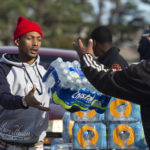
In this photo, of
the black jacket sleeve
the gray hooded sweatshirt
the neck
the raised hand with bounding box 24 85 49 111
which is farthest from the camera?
the neck

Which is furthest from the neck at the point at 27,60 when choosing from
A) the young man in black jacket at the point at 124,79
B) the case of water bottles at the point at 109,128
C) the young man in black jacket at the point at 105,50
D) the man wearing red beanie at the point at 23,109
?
the young man in black jacket at the point at 124,79

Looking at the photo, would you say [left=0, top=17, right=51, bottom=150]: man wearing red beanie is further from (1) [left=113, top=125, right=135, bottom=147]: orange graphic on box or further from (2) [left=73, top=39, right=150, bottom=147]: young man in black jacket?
(1) [left=113, top=125, right=135, bottom=147]: orange graphic on box

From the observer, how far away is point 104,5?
198ft

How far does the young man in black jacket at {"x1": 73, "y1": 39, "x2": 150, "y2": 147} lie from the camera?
118 inches

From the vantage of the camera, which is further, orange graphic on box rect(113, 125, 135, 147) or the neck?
orange graphic on box rect(113, 125, 135, 147)

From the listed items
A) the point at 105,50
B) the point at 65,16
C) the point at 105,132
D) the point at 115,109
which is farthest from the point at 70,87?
the point at 65,16

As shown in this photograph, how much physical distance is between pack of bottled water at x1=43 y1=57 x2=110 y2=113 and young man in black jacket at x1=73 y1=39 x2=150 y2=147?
0.63 m

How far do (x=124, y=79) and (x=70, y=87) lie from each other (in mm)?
930

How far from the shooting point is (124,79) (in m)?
3.04

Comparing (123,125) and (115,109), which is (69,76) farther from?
(123,125)

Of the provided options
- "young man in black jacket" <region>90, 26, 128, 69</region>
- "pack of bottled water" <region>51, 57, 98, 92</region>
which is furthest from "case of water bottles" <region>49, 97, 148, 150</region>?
"pack of bottled water" <region>51, 57, 98, 92</region>

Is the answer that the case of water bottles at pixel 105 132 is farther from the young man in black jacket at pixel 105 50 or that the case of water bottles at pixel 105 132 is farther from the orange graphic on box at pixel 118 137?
the young man in black jacket at pixel 105 50

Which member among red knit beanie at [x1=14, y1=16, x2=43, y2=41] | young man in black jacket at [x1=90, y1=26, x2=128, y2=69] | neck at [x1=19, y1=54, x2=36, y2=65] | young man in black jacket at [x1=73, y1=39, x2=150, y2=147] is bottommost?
young man in black jacket at [x1=73, y1=39, x2=150, y2=147]

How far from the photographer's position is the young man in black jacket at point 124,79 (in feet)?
9.84
